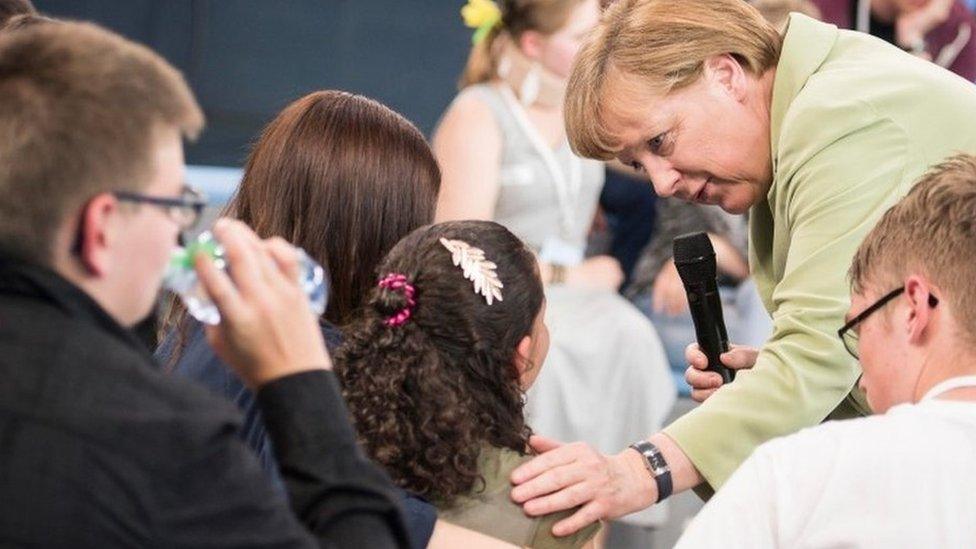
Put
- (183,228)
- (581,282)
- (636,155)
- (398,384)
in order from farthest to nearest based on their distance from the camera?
(581,282) < (636,155) < (398,384) < (183,228)

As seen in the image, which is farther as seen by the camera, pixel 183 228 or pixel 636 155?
pixel 636 155

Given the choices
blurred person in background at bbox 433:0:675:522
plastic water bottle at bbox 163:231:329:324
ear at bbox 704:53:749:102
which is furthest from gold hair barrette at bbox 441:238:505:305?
blurred person in background at bbox 433:0:675:522

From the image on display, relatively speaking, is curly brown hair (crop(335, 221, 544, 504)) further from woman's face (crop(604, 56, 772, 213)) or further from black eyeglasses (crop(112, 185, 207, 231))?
black eyeglasses (crop(112, 185, 207, 231))

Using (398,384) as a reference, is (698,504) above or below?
below

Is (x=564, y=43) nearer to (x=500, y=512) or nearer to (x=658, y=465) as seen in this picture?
(x=658, y=465)

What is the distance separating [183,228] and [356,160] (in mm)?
1015

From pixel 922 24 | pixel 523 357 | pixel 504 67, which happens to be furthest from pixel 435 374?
pixel 922 24

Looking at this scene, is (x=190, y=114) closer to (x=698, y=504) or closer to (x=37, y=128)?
(x=37, y=128)

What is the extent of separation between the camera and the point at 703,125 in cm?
257

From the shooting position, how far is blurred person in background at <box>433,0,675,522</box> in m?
4.59

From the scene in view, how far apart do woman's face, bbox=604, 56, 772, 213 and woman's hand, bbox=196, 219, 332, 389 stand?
1219 millimetres

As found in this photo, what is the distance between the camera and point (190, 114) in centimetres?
140

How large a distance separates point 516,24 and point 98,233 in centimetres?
347

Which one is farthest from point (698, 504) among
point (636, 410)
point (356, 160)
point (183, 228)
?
point (183, 228)
